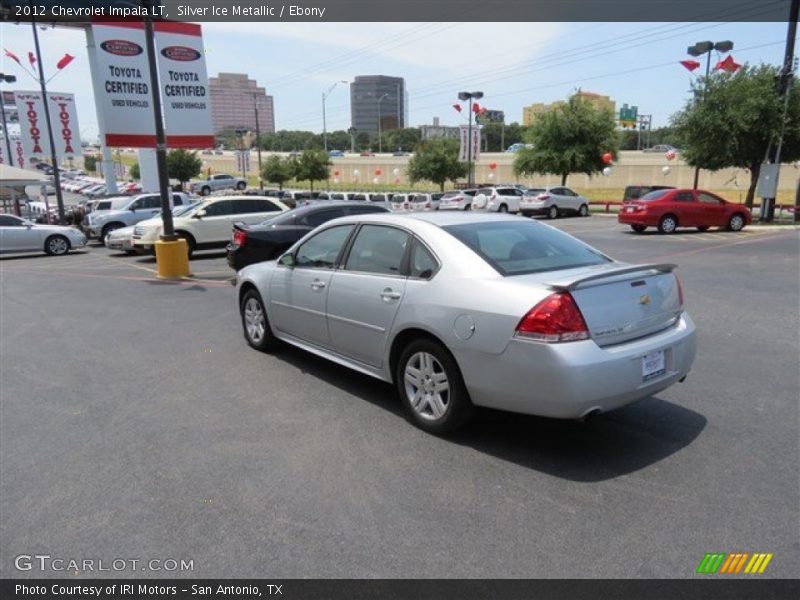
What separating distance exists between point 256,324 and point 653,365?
14.2ft

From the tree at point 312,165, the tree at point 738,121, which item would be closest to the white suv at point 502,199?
the tree at point 738,121

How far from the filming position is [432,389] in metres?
4.30

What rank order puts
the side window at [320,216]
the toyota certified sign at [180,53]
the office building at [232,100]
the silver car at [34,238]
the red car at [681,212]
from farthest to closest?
the office building at [232,100]
the toyota certified sign at [180,53]
the red car at [681,212]
the silver car at [34,238]
the side window at [320,216]

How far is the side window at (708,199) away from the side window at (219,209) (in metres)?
16.0

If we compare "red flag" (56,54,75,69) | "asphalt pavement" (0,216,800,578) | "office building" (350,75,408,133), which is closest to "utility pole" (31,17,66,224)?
"red flag" (56,54,75,69)

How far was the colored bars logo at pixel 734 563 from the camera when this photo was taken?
282 centimetres

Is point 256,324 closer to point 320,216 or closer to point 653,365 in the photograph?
point 653,365

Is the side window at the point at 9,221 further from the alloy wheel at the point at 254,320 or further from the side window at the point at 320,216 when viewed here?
the alloy wheel at the point at 254,320

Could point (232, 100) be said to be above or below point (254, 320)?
above

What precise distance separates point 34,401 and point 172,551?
3155mm

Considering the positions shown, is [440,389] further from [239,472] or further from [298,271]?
[298,271]

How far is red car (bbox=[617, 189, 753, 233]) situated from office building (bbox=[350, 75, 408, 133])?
5119 inches

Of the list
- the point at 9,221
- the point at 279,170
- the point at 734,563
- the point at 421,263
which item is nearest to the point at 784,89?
the point at 421,263

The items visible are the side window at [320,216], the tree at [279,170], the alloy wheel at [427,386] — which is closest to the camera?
the alloy wheel at [427,386]
